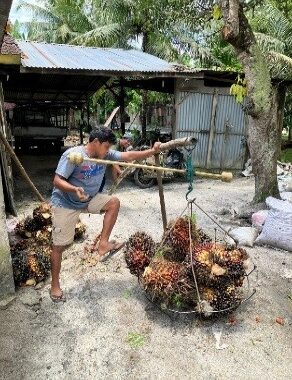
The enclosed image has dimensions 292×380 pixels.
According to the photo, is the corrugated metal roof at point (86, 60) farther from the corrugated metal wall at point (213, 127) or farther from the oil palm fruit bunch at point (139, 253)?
the oil palm fruit bunch at point (139, 253)

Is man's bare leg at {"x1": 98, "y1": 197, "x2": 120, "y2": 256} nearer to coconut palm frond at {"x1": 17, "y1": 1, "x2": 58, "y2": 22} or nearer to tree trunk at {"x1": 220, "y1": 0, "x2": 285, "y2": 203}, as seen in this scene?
tree trunk at {"x1": 220, "y1": 0, "x2": 285, "y2": 203}

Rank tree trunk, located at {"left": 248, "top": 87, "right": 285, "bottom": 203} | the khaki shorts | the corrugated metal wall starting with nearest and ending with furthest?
1. the khaki shorts
2. tree trunk, located at {"left": 248, "top": 87, "right": 285, "bottom": 203}
3. the corrugated metal wall

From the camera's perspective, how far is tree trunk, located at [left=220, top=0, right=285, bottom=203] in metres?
5.96

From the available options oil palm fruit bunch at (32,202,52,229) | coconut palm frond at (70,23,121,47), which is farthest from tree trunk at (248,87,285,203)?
coconut palm frond at (70,23,121,47)

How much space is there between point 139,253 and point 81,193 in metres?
1.02

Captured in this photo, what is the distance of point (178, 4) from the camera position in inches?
406

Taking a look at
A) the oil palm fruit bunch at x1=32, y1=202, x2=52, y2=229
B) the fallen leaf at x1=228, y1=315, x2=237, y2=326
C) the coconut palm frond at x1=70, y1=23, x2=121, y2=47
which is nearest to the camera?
the fallen leaf at x1=228, y1=315, x2=237, y2=326

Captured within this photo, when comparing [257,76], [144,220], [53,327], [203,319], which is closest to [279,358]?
[203,319]

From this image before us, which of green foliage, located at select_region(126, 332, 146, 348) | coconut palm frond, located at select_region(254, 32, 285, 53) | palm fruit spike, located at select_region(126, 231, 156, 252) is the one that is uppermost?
coconut palm frond, located at select_region(254, 32, 285, 53)

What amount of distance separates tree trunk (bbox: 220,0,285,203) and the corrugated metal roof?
293cm

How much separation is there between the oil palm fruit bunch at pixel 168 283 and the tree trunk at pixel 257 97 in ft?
12.1

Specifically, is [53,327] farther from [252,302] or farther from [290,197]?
[290,197]

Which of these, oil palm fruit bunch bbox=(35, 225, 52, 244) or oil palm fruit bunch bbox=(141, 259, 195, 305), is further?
oil palm fruit bunch bbox=(35, 225, 52, 244)

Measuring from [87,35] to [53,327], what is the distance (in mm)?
14689
